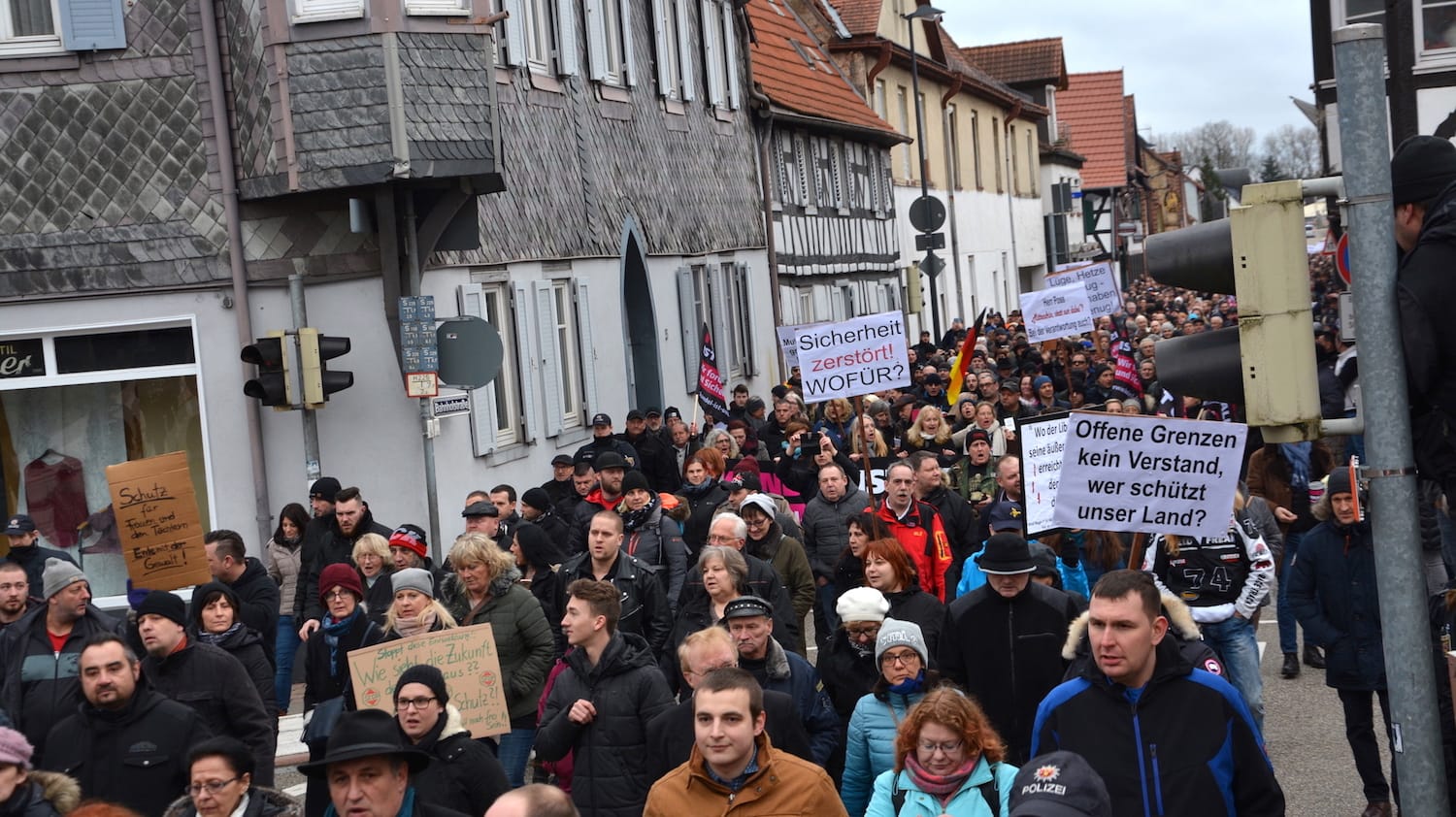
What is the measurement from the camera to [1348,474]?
976cm

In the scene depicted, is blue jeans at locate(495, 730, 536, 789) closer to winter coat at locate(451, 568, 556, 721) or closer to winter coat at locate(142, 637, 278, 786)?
winter coat at locate(451, 568, 556, 721)

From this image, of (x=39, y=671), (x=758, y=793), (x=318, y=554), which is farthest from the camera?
(x=318, y=554)

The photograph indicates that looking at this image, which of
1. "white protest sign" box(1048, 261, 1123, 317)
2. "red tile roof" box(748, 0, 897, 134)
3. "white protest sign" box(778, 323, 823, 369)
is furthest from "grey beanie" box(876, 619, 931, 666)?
"red tile roof" box(748, 0, 897, 134)

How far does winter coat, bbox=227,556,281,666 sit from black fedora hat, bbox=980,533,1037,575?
15.5 ft

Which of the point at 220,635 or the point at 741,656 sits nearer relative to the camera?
the point at 741,656

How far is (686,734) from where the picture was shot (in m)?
6.98

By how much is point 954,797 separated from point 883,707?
4.32 feet

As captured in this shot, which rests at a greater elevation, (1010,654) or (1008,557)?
(1008,557)

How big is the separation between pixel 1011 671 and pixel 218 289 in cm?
996

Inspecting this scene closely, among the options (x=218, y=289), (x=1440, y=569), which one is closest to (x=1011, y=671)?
(x=1440, y=569)

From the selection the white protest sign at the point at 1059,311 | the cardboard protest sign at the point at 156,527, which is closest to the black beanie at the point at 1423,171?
the cardboard protest sign at the point at 156,527

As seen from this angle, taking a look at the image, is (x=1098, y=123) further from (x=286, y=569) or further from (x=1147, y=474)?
(x=1147, y=474)

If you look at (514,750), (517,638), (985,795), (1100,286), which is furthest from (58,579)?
(1100,286)

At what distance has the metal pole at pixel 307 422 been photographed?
1588cm
